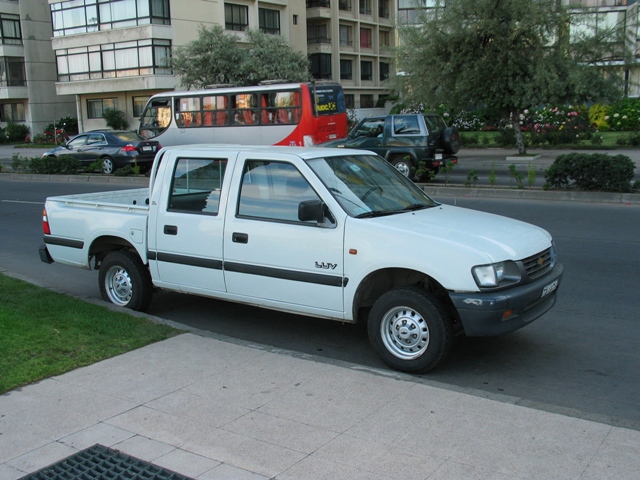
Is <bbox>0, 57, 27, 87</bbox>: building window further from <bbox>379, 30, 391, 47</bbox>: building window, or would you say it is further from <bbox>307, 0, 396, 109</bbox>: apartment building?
<bbox>379, 30, 391, 47</bbox>: building window

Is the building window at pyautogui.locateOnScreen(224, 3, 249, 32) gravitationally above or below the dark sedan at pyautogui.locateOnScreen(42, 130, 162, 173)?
above

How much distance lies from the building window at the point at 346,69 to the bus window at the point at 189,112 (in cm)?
3561

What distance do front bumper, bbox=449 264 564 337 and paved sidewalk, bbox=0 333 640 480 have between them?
60 centimetres

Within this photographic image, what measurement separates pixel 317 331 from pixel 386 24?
201 feet

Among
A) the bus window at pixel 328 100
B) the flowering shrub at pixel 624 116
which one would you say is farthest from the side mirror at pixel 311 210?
the flowering shrub at pixel 624 116

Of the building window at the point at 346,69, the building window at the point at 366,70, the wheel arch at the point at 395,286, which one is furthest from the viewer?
the building window at the point at 366,70

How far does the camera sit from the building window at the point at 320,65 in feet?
191

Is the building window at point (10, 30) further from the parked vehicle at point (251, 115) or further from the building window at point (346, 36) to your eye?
the parked vehicle at point (251, 115)

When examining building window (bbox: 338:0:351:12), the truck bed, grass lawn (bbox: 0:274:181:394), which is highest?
building window (bbox: 338:0:351:12)

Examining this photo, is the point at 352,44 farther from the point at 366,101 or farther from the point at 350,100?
the point at 366,101

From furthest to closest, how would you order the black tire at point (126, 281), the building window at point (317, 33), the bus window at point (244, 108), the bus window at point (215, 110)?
the building window at point (317, 33) < the bus window at point (215, 110) < the bus window at point (244, 108) < the black tire at point (126, 281)

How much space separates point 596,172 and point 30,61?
50052mm

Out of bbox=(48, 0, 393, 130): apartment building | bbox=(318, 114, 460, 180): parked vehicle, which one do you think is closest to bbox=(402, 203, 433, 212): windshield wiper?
bbox=(318, 114, 460, 180): parked vehicle

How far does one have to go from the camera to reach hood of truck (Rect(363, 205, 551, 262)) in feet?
17.7
